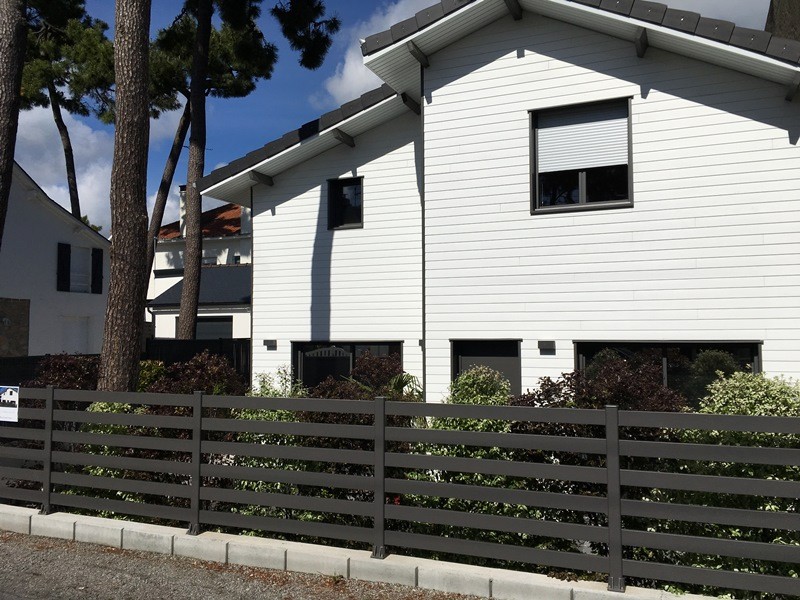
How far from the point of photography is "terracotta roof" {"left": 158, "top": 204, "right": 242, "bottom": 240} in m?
34.1

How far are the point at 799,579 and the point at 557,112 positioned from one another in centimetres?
679

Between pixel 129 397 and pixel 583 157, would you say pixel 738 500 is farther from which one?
pixel 583 157

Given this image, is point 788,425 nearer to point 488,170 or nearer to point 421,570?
point 421,570

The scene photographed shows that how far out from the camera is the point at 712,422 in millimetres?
4344

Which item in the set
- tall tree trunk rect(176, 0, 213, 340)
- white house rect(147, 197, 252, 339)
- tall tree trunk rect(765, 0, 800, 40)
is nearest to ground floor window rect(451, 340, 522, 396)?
tall tree trunk rect(765, 0, 800, 40)

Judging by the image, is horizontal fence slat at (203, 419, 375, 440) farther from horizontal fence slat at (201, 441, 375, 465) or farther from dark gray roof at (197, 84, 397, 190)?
dark gray roof at (197, 84, 397, 190)

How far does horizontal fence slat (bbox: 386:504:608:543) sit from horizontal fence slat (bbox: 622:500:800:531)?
0.95ft

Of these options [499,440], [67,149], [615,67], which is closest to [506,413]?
[499,440]

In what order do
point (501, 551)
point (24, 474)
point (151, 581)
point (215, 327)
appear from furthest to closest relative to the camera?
point (215, 327) → point (24, 474) → point (151, 581) → point (501, 551)

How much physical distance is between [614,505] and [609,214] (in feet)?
16.9

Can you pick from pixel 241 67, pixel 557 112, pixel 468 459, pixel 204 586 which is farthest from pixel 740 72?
pixel 241 67

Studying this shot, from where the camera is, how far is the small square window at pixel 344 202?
12.0 metres

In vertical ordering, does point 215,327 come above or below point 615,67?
below

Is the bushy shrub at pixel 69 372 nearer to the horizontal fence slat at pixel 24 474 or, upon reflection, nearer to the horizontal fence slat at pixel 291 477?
the horizontal fence slat at pixel 24 474
